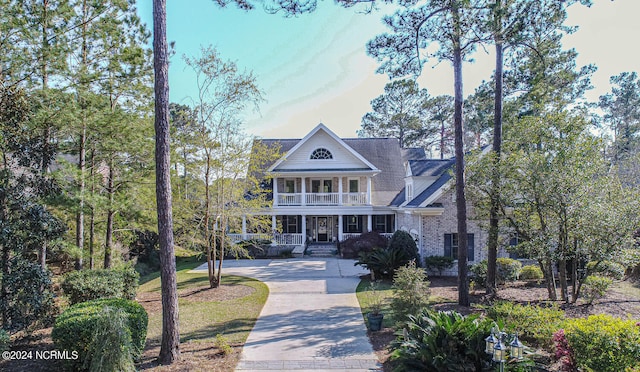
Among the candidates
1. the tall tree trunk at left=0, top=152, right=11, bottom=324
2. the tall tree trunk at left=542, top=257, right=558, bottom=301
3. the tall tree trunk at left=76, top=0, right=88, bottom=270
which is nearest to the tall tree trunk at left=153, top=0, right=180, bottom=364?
the tall tree trunk at left=0, top=152, right=11, bottom=324

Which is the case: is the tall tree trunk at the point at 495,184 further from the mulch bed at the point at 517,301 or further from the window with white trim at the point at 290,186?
the window with white trim at the point at 290,186

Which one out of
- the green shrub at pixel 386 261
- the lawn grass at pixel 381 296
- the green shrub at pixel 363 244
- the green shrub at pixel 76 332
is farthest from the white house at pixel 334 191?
the green shrub at pixel 76 332

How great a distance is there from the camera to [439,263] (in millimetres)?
15031

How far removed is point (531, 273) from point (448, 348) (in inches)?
428

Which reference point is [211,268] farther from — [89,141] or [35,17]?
[35,17]

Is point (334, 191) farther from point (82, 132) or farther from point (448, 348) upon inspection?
point (448, 348)

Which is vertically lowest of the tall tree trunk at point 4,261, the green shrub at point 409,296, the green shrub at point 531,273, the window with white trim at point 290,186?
the green shrub at point 531,273

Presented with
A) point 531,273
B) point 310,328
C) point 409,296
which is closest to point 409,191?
point 531,273

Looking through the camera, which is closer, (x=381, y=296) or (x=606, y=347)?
(x=606, y=347)

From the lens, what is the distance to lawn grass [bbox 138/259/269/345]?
8.00 m

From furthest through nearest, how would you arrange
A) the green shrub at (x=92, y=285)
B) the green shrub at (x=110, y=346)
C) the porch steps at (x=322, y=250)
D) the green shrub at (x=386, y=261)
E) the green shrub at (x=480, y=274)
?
the porch steps at (x=322, y=250), the green shrub at (x=386, y=261), the green shrub at (x=480, y=274), the green shrub at (x=92, y=285), the green shrub at (x=110, y=346)

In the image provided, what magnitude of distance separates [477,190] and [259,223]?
782 cm

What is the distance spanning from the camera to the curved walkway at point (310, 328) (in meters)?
6.52

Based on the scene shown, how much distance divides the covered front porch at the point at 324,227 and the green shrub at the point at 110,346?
16967mm
